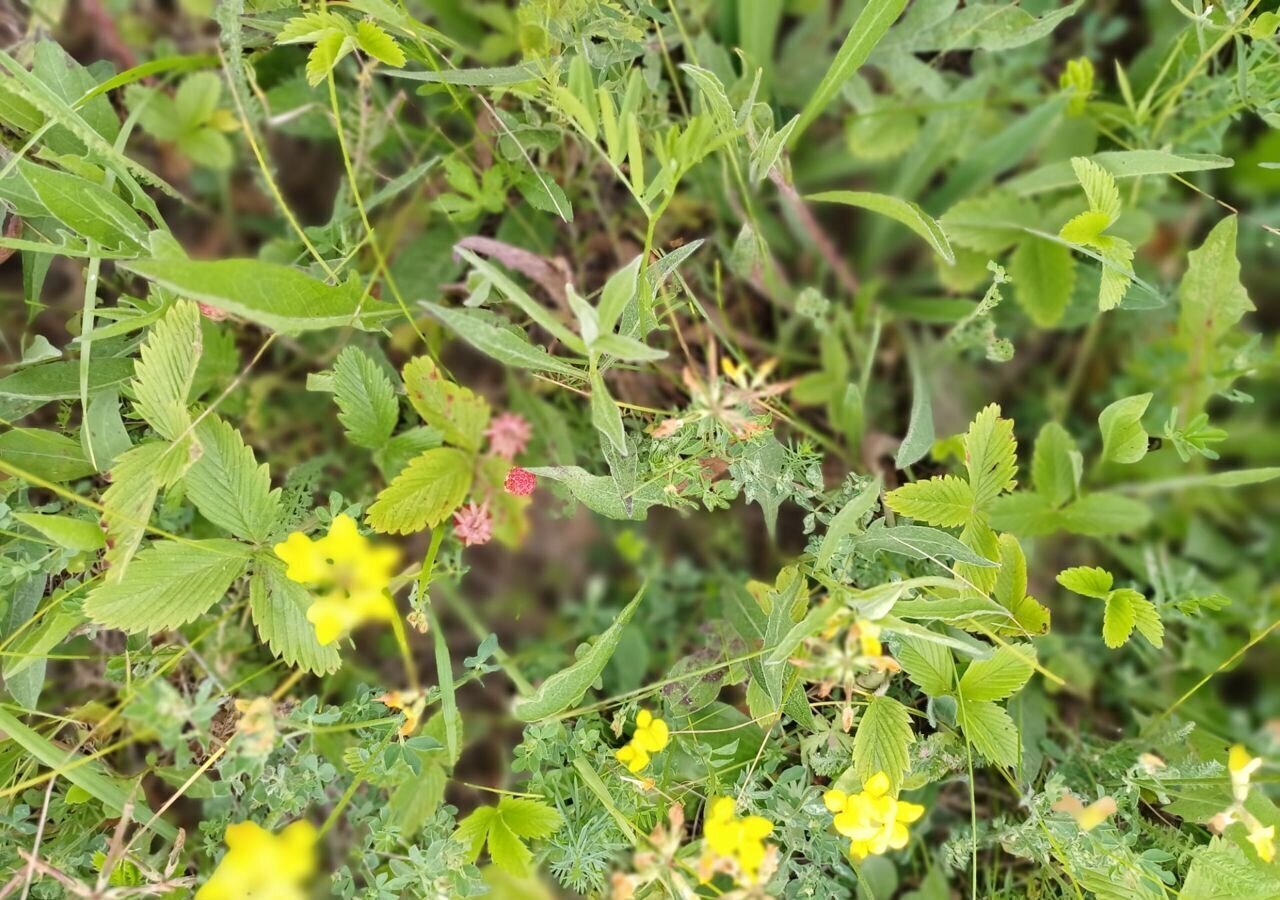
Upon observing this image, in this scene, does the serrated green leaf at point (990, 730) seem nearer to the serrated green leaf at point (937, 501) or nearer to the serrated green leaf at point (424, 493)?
the serrated green leaf at point (937, 501)

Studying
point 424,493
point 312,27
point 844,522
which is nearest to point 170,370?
point 424,493

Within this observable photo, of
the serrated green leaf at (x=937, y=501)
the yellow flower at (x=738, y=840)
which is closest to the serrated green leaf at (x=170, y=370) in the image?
the yellow flower at (x=738, y=840)

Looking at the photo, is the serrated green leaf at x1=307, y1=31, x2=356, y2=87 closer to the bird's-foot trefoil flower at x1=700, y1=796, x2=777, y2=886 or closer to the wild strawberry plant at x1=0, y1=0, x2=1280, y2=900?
the wild strawberry plant at x1=0, y1=0, x2=1280, y2=900

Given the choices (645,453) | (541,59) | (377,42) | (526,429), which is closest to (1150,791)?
(645,453)

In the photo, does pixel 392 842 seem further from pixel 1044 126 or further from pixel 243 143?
pixel 1044 126

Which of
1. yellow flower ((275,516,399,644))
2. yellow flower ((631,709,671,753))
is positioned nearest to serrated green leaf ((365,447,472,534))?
yellow flower ((275,516,399,644))
